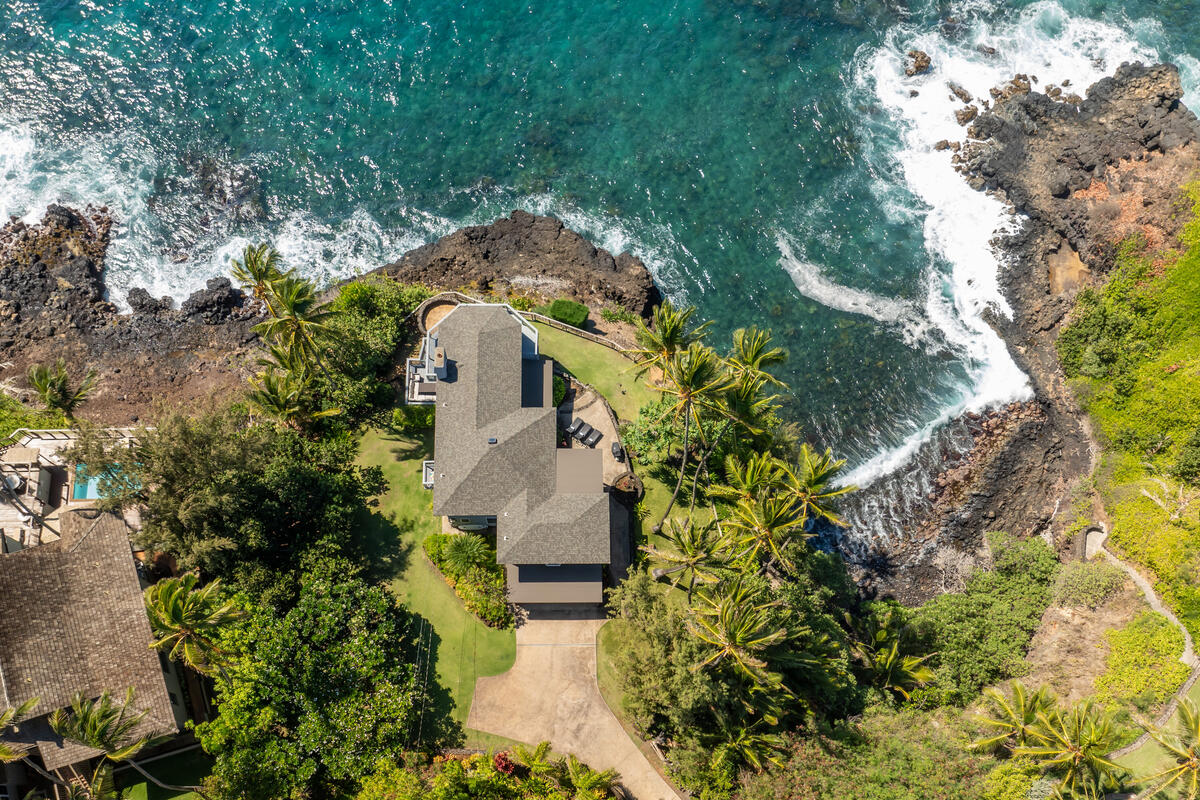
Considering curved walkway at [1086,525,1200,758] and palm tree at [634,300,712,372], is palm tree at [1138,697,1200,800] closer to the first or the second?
curved walkway at [1086,525,1200,758]

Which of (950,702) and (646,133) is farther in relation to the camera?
(646,133)

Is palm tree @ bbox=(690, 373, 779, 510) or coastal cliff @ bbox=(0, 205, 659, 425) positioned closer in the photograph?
palm tree @ bbox=(690, 373, 779, 510)

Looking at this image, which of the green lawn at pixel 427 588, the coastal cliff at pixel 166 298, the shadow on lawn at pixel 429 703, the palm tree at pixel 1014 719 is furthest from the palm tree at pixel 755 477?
the shadow on lawn at pixel 429 703

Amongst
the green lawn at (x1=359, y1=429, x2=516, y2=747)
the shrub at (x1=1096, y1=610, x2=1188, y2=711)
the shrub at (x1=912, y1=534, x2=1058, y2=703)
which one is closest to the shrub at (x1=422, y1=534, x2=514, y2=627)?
the green lawn at (x1=359, y1=429, x2=516, y2=747)

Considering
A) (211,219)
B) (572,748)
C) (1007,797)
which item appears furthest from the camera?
(211,219)

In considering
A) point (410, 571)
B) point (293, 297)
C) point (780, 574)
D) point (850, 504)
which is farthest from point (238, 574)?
point (850, 504)

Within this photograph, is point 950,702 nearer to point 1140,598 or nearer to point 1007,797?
point 1007,797
